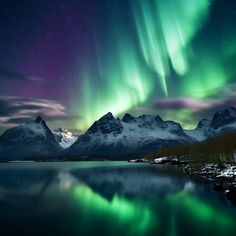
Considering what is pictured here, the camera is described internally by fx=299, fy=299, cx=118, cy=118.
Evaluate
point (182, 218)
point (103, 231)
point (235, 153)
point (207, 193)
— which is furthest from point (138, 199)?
point (235, 153)

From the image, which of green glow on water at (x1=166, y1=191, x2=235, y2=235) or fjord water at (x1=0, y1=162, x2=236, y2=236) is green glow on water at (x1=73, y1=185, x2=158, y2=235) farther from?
green glow on water at (x1=166, y1=191, x2=235, y2=235)

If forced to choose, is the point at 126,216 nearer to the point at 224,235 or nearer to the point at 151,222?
the point at 151,222

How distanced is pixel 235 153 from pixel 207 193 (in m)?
115

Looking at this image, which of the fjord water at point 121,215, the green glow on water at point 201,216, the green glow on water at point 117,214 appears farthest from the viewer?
the green glow on water at point 117,214

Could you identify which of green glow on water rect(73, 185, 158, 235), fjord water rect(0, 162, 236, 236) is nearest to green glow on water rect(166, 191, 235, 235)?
fjord water rect(0, 162, 236, 236)

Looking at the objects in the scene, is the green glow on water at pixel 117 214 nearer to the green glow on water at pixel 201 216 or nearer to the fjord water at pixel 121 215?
the fjord water at pixel 121 215

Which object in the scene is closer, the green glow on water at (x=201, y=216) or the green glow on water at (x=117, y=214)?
the green glow on water at (x=201, y=216)

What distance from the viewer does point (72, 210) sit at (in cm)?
4978

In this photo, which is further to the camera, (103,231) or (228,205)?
(228,205)

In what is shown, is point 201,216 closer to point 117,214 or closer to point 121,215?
point 121,215

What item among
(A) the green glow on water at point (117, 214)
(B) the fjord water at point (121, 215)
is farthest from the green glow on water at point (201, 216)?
(A) the green glow on water at point (117, 214)

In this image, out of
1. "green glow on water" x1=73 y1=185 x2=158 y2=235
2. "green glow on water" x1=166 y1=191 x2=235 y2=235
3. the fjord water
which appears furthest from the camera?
"green glow on water" x1=73 y1=185 x2=158 y2=235

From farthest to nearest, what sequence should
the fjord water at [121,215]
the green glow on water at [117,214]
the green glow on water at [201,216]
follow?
the green glow on water at [117,214] → the green glow on water at [201,216] → the fjord water at [121,215]

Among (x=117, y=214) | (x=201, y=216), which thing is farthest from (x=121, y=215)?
(x=201, y=216)
